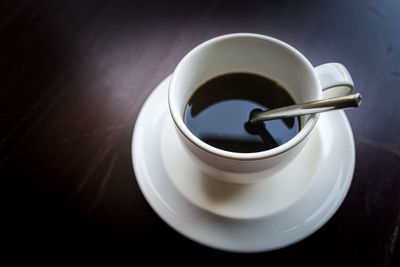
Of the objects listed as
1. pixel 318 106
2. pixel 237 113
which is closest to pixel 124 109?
pixel 237 113

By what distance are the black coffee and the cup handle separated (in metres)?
0.10

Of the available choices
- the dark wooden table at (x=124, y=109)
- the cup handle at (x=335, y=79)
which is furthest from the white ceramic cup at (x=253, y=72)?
the dark wooden table at (x=124, y=109)

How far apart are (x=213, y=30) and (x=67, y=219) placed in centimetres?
60

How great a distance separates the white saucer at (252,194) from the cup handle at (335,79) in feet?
0.47

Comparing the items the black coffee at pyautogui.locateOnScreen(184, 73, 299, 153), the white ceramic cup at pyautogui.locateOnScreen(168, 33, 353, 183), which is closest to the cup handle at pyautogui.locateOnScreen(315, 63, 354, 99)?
the white ceramic cup at pyautogui.locateOnScreen(168, 33, 353, 183)

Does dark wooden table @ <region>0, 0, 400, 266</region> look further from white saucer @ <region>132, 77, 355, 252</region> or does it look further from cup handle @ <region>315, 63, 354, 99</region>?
cup handle @ <region>315, 63, 354, 99</region>

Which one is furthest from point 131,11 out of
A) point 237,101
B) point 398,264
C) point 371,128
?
point 398,264

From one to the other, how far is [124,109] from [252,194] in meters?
0.39

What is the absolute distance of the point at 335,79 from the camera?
1.58 feet

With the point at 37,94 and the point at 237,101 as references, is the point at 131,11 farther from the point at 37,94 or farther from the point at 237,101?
the point at 237,101

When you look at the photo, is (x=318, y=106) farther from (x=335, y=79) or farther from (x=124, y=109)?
(x=124, y=109)

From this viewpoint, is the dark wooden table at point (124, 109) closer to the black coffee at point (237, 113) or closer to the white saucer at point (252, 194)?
the white saucer at point (252, 194)

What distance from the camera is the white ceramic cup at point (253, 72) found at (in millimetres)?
457

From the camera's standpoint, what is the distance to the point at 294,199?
570 mm
